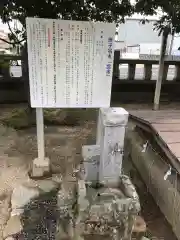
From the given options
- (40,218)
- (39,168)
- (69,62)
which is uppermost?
(69,62)

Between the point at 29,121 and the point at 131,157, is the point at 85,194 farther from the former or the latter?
the point at 29,121

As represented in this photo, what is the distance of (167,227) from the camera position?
2.71 meters

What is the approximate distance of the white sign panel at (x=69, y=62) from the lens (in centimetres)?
262

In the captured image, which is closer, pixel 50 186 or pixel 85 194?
pixel 85 194

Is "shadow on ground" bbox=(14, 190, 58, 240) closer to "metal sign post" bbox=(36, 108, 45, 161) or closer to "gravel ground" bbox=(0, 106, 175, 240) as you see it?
"gravel ground" bbox=(0, 106, 175, 240)

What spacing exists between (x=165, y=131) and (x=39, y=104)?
149 cm

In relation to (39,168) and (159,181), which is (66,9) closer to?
(39,168)

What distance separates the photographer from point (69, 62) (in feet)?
8.97

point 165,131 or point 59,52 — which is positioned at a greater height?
point 59,52

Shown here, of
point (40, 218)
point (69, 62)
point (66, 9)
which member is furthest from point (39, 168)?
point (66, 9)

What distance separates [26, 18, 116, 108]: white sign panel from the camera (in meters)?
2.62

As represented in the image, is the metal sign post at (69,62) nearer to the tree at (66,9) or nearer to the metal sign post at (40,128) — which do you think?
the metal sign post at (40,128)

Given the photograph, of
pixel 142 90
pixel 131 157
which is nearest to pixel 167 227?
pixel 131 157

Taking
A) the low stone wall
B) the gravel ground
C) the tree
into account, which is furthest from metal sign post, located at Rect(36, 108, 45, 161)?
the tree
